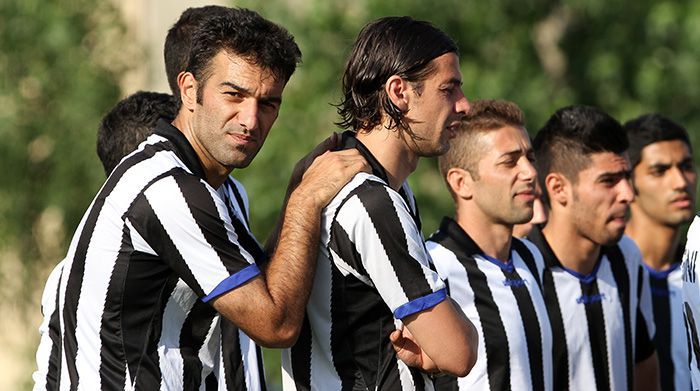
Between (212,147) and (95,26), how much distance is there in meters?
9.00

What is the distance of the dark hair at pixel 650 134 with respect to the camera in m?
7.31

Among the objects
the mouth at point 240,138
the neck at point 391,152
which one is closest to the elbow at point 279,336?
the neck at point 391,152

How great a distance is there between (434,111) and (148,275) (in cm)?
102

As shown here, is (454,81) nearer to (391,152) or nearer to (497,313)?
(391,152)

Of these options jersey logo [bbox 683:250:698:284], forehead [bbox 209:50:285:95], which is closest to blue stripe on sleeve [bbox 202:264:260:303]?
forehead [bbox 209:50:285:95]

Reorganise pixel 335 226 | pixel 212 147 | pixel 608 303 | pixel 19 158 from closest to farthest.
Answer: pixel 335 226
pixel 212 147
pixel 608 303
pixel 19 158

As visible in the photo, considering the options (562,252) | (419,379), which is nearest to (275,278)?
(419,379)

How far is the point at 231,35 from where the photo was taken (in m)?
4.43

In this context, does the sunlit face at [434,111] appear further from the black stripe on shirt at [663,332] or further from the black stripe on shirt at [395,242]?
the black stripe on shirt at [663,332]

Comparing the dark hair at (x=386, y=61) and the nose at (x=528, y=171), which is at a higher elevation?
the dark hair at (x=386, y=61)

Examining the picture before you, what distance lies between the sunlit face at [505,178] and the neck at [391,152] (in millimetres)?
1368

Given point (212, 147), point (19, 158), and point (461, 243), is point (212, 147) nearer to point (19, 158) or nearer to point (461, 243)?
point (461, 243)

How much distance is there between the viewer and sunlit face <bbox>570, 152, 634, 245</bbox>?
6.05 meters

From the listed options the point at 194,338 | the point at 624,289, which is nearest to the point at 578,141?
the point at 624,289
